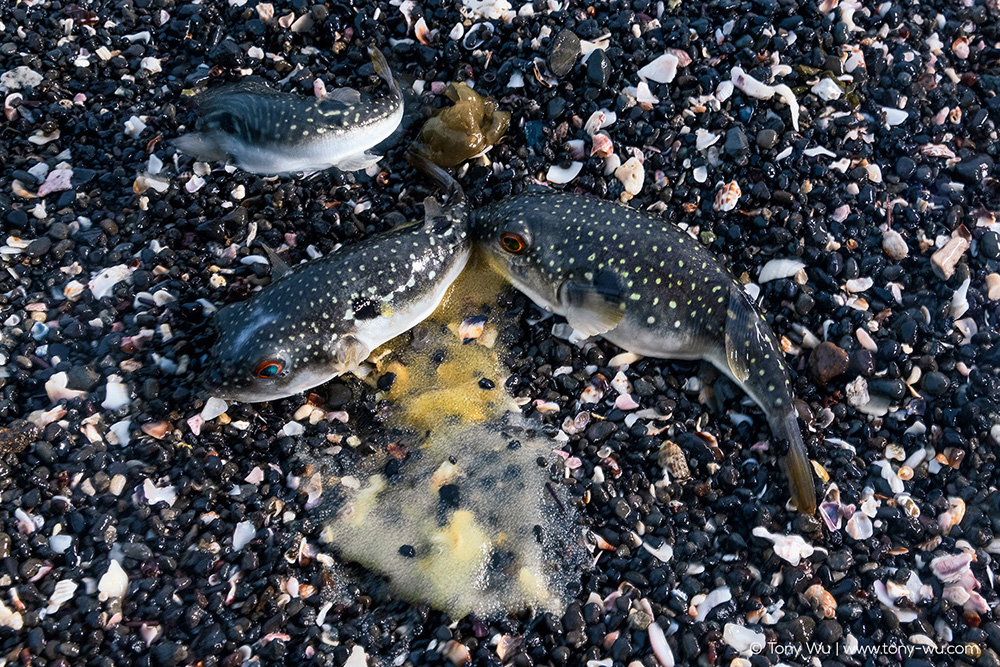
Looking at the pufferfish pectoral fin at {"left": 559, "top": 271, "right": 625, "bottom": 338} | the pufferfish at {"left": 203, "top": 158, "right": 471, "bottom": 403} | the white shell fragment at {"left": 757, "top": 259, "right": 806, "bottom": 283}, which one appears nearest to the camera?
the pufferfish at {"left": 203, "top": 158, "right": 471, "bottom": 403}

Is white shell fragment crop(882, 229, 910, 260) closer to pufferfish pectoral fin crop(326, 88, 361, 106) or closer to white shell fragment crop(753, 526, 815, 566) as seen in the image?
white shell fragment crop(753, 526, 815, 566)

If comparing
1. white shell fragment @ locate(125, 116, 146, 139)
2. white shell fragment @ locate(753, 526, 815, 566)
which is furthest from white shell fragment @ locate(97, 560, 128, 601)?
white shell fragment @ locate(753, 526, 815, 566)

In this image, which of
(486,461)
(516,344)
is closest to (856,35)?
(516,344)

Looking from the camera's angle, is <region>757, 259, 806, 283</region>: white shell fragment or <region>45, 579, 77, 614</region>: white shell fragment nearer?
<region>45, 579, 77, 614</region>: white shell fragment

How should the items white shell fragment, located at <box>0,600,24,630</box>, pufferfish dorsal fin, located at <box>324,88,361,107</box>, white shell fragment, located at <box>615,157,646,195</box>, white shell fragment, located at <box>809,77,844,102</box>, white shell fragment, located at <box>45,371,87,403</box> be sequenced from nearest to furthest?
1. white shell fragment, located at <box>0,600,24,630</box>
2. white shell fragment, located at <box>45,371,87,403</box>
3. pufferfish dorsal fin, located at <box>324,88,361,107</box>
4. white shell fragment, located at <box>615,157,646,195</box>
5. white shell fragment, located at <box>809,77,844,102</box>

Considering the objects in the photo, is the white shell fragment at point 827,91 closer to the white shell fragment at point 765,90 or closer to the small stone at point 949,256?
the white shell fragment at point 765,90

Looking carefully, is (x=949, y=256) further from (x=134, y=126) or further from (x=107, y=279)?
(x=134, y=126)

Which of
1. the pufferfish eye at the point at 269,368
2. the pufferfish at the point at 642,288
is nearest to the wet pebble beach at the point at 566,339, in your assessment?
the pufferfish at the point at 642,288
